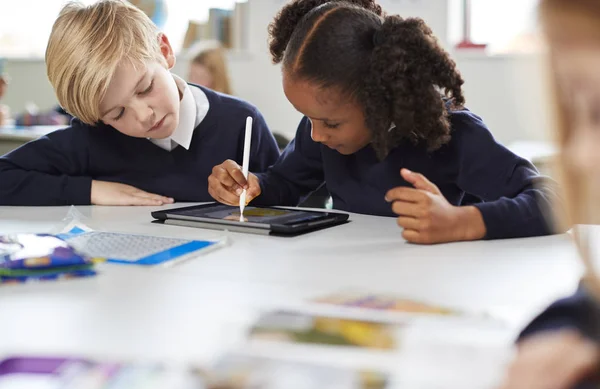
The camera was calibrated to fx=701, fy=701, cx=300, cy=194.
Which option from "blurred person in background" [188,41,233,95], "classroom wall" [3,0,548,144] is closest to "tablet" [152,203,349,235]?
"classroom wall" [3,0,548,144]

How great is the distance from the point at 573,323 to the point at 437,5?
12.2ft

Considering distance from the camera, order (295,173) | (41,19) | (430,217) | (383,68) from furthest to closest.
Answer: (41,19) < (295,173) < (383,68) < (430,217)

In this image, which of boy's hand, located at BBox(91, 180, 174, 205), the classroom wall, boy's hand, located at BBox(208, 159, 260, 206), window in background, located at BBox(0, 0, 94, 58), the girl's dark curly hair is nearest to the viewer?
the girl's dark curly hair

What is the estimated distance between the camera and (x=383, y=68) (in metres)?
1.16

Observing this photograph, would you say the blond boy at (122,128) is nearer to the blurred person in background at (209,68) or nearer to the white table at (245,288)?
the white table at (245,288)

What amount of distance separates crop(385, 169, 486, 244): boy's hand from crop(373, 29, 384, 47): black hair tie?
0.87 feet

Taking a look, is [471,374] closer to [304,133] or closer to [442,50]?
[442,50]

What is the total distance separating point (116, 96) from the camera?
4.75 feet

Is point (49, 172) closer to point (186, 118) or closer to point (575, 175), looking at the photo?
point (186, 118)

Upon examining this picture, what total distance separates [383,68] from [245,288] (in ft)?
1.72

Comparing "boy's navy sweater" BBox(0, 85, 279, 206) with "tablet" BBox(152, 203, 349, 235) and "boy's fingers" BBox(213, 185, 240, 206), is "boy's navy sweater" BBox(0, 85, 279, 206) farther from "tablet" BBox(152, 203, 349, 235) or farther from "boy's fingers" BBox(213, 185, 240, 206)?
"tablet" BBox(152, 203, 349, 235)

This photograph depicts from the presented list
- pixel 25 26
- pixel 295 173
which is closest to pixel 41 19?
pixel 25 26

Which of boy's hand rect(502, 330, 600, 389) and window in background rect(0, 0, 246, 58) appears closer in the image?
boy's hand rect(502, 330, 600, 389)

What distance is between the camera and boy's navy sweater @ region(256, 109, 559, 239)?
110 cm
